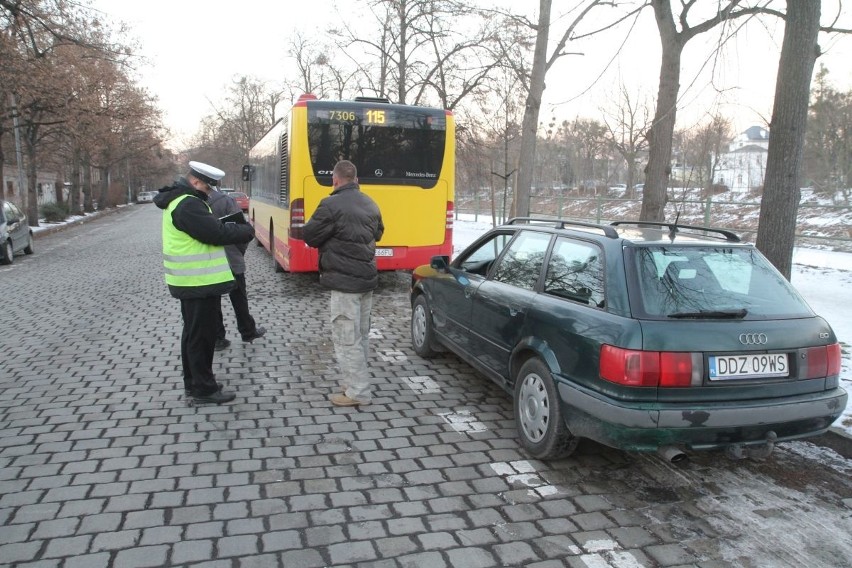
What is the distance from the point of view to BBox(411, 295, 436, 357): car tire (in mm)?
6375

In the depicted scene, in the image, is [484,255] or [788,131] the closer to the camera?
[484,255]

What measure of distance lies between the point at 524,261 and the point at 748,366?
1768 mm

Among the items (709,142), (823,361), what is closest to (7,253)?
(823,361)

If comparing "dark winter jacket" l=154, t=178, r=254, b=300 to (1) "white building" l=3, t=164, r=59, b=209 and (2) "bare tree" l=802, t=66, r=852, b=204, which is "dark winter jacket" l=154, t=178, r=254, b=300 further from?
(1) "white building" l=3, t=164, r=59, b=209

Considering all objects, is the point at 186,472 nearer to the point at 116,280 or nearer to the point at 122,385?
the point at 122,385

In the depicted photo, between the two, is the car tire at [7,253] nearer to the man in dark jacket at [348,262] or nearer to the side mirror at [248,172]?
the side mirror at [248,172]

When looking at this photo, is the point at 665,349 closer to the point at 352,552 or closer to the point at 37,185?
the point at 352,552

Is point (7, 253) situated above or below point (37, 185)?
below

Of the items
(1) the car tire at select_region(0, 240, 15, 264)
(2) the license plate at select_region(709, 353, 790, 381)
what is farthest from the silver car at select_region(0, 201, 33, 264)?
(2) the license plate at select_region(709, 353, 790, 381)

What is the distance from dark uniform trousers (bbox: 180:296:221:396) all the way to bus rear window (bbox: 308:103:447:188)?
5212mm

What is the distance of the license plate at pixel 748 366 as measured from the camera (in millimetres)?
3523

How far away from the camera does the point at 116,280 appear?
11977 millimetres

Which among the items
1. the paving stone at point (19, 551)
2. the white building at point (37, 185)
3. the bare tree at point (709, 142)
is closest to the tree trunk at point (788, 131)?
the bare tree at point (709, 142)

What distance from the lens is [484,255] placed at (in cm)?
560
